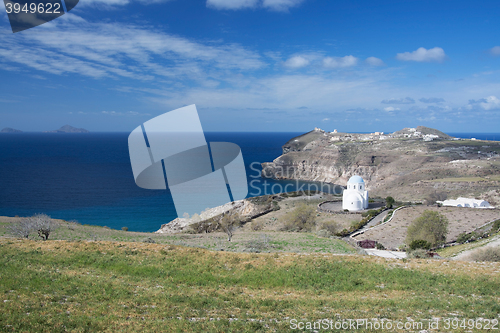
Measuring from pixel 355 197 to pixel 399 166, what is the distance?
188 ft

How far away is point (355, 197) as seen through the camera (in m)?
46.5

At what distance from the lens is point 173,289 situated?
10.6m

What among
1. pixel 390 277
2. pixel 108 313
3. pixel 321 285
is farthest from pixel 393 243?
pixel 108 313

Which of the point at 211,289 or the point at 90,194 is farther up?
the point at 211,289

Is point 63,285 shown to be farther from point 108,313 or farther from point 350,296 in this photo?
point 350,296

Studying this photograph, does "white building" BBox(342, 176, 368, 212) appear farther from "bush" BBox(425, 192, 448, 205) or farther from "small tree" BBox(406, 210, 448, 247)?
"bush" BBox(425, 192, 448, 205)

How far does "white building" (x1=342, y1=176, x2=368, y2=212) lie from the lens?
1831 inches

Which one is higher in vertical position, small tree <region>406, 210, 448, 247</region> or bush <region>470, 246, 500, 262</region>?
bush <region>470, 246, 500, 262</region>

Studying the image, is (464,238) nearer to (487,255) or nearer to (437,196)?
(487,255)

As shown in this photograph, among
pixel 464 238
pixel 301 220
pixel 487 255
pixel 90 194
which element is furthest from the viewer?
pixel 90 194

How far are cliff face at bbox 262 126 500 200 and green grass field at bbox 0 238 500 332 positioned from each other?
5775 cm

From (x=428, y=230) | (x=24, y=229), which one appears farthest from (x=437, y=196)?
(x=24, y=229)

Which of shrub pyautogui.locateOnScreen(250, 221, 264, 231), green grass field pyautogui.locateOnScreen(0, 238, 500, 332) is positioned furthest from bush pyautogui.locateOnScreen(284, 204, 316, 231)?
green grass field pyautogui.locateOnScreen(0, 238, 500, 332)

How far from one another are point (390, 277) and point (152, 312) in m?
9.74
